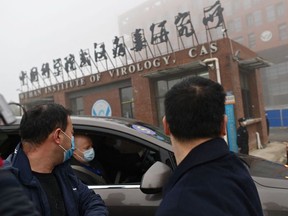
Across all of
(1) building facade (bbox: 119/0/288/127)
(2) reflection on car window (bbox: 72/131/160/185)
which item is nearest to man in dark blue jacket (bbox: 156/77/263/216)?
(2) reflection on car window (bbox: 72/131/160/185)

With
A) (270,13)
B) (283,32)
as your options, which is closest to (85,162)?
(283,32)

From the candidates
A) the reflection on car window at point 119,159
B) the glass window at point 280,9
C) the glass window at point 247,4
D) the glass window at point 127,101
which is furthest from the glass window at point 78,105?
the glass window at point 247,4

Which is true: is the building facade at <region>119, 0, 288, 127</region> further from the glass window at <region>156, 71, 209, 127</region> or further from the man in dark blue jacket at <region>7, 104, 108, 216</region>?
the man in dark blue jacket at <region>7, 104, 108, 216</region>

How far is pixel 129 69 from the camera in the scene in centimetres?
1694

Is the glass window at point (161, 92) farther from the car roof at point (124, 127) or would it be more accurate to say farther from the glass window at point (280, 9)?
the glass window at point (280, 9)

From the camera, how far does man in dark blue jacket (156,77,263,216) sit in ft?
3.88

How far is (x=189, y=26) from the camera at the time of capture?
16719 millimetres

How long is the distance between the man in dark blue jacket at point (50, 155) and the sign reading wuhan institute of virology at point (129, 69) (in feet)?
41.8

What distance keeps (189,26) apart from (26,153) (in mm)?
15636

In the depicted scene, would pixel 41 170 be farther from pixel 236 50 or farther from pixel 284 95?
pixel 284 95

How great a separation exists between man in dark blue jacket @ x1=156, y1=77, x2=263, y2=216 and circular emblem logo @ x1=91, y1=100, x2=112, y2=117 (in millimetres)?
17359

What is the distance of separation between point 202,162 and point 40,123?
3.29 ft

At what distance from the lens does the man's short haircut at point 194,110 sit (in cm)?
131

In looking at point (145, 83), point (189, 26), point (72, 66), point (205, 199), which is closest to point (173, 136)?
point (205, 199)
